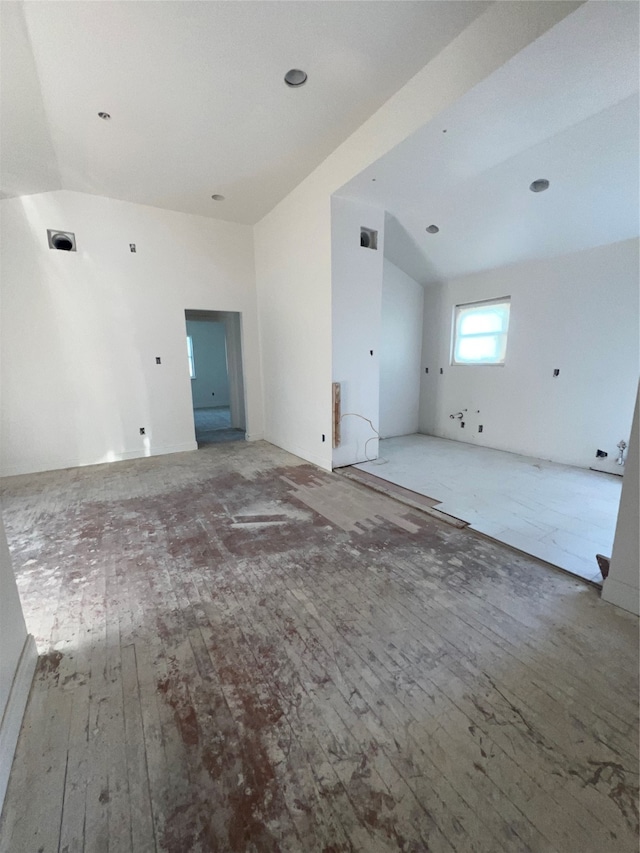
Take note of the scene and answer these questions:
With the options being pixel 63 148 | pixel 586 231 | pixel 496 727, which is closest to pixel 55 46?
pixel 63 148

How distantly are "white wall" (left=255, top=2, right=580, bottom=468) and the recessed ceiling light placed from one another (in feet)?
2.43

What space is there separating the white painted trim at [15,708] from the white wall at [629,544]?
2689mm

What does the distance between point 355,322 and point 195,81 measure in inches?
97.5

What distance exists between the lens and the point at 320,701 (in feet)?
4.39

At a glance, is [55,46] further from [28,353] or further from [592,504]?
[592,504]

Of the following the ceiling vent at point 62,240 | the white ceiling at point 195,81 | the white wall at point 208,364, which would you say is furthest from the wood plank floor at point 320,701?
the white wall at point 208,364

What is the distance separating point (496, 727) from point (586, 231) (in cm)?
474

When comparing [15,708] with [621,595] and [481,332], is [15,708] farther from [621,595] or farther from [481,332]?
[481,332]

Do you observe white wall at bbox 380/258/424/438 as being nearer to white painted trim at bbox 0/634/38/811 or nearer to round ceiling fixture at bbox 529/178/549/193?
round ceiling fixture at bbox 529/178/549/193

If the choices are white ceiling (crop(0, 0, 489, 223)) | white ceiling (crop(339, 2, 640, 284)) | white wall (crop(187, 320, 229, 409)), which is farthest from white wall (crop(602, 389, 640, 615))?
white wall (crop(187, 320, 229, 409))

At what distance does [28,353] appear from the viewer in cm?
404

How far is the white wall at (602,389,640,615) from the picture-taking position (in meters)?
1.66

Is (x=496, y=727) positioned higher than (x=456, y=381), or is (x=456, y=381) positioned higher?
(x=456, y=381)

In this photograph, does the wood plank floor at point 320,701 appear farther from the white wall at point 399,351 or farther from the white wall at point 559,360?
the white wall at point 399,351
